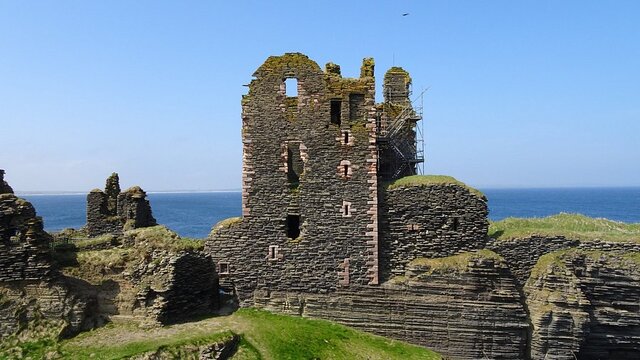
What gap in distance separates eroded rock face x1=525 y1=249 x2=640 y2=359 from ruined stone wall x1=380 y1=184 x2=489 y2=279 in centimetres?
334

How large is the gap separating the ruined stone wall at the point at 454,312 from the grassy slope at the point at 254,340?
0.75 metres

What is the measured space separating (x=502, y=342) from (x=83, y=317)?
18.1 metres

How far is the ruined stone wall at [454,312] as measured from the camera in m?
21.5

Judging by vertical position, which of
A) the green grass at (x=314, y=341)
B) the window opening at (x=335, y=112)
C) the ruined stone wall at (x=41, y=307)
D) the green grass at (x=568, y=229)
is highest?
the window opening at (x=335, y=112)

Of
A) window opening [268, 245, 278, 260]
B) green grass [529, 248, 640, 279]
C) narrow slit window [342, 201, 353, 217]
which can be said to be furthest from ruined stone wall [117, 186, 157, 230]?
green grass [529, 248, 640, 279]

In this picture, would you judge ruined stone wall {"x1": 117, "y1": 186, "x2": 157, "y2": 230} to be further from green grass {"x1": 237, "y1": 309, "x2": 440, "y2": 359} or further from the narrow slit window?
the narrow slit window

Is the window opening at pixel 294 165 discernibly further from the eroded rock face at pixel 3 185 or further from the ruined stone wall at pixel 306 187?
the eroded rock face at pixel 3 185

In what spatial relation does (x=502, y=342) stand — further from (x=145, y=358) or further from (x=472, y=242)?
(x=145, y=358)

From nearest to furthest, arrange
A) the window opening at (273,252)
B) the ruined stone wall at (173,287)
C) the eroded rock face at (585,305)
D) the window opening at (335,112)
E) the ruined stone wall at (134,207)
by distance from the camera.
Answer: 1. the ruined stone wall at (173,287)
2. the eroded rock face at (585,305)
3. the window opening at (273,252)
4. the window opening at (335,112)
5. the ruined stone wall at (134,207)

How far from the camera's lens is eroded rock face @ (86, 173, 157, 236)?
1191 inches

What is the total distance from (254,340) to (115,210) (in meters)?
18.0

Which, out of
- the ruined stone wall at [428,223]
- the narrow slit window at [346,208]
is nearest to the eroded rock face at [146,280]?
the narrow slit window at [346,208]

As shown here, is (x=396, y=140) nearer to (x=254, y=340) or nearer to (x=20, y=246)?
(x=254, y=340)

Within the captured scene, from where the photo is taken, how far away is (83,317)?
777 inches
